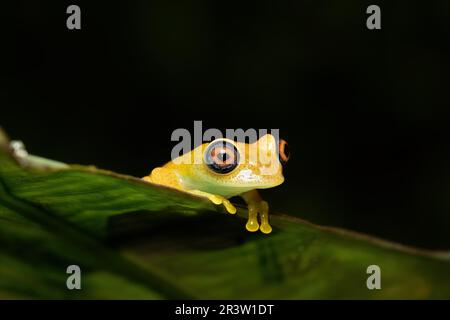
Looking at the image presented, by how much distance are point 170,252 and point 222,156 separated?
41.9 inches

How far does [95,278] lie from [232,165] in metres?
1.13

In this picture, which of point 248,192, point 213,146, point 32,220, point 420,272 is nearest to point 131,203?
point 32,220

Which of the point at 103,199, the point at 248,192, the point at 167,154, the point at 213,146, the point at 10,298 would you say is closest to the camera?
the point at 103,199

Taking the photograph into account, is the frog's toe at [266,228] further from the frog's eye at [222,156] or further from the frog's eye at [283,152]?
the frog's eye at [283,152]

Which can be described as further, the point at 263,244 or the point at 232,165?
the point at 232,165

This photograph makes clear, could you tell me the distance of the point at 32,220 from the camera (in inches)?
34.0

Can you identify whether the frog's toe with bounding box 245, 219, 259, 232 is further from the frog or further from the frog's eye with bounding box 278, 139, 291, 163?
Result: the frog's eye with bounding box 278, 139, 291, 163

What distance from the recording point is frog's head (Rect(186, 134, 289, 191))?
6.63 ft

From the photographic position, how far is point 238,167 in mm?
2066

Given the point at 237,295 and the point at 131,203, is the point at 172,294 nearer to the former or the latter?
the point at 237,295

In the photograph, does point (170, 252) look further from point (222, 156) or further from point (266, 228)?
point (222, 156)

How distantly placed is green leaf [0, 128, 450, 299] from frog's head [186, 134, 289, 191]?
1.03 metres

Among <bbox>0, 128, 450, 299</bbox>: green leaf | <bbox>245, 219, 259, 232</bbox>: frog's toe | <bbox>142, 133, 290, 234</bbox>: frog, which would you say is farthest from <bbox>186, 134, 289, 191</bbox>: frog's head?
<bbox>0, 128, 450, 299</bbox>: green leaf

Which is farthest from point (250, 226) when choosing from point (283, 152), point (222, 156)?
Answer: point (283, 152)
